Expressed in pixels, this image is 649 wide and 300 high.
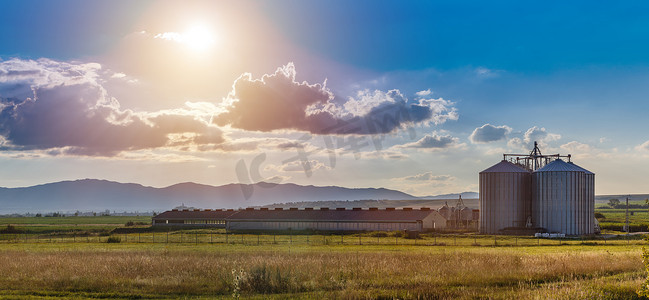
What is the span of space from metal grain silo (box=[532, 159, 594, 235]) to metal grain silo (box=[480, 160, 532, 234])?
2175 mm

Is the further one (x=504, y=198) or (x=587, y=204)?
(x=504, y=198)

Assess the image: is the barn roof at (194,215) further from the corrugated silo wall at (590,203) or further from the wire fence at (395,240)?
the corrugated silo wall at (590,203)

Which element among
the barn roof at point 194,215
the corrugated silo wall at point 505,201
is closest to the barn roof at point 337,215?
the corrugated silo wall at point 505,201

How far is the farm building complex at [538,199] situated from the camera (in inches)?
3457

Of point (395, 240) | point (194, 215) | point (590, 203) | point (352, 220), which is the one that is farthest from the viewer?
point (194, 215)

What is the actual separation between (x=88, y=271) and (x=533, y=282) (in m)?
20.7

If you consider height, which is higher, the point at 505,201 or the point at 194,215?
the point at 505,201

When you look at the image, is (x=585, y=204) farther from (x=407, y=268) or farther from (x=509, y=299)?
(x=509, y=299)

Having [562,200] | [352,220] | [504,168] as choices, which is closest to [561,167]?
[562,200]

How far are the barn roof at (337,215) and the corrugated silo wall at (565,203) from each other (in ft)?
62.2

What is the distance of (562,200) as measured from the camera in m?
88.2

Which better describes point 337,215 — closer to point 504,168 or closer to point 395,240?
point 504,168

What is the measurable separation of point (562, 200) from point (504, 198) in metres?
8.27

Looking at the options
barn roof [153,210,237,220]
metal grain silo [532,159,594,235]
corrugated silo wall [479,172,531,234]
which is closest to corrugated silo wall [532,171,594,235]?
metal grain silo [532,159,594,235]
